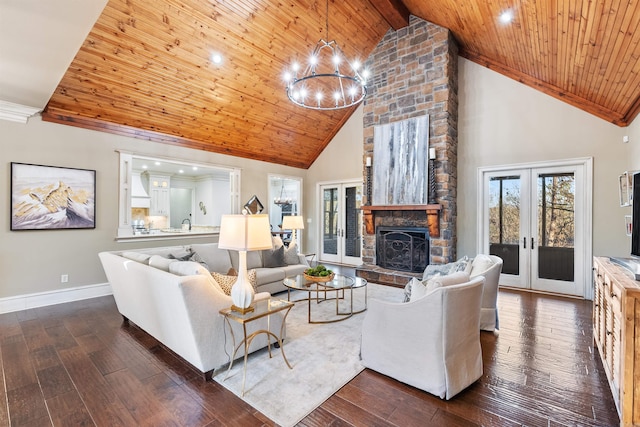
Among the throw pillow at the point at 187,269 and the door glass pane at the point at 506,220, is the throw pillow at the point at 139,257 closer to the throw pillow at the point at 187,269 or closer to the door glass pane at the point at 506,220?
the throw pillow at the point at 187,269

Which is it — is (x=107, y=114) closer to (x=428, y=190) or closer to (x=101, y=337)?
(x=101, y=337)

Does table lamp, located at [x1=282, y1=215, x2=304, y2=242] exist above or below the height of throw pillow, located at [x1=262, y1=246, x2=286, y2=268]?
above

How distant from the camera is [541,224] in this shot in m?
5.19

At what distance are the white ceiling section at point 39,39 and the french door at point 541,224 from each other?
6.10m

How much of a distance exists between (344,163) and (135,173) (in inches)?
247

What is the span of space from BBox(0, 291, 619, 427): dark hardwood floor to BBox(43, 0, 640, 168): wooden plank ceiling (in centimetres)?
323

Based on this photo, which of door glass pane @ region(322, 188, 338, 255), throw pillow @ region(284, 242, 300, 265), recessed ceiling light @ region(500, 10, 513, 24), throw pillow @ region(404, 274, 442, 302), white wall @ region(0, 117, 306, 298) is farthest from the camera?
door glass pane @ region(322, 188, 338, 255)

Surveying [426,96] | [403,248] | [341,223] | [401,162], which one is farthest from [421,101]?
[341,223]

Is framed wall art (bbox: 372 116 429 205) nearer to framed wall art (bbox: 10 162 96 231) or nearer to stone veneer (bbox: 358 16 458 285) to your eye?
stone veneer (bbox: 358 16 458 285)

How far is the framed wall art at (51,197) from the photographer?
4152 millimetres

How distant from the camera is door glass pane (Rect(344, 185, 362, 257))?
7.77 meters

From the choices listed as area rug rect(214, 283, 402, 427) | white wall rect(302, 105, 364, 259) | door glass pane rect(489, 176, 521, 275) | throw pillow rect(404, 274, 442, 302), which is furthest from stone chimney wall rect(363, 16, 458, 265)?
throw pillow rect(404, 274, 442, 302)

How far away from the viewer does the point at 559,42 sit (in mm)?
3725

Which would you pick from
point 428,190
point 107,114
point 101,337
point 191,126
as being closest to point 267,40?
point 191,126
